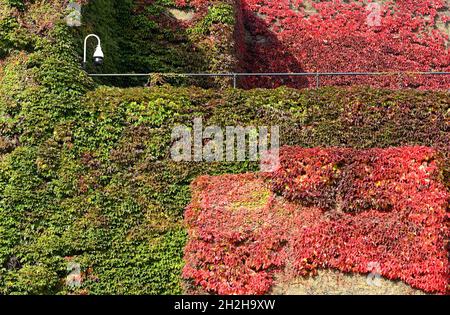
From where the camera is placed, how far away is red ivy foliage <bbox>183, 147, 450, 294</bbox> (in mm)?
12344

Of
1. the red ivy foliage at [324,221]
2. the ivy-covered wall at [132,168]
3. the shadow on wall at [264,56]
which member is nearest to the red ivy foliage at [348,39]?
the shadow on wall at [264,56]

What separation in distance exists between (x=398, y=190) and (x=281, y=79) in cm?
763

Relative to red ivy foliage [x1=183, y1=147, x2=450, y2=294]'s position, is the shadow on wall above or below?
above

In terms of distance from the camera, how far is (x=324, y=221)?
42.1 feet

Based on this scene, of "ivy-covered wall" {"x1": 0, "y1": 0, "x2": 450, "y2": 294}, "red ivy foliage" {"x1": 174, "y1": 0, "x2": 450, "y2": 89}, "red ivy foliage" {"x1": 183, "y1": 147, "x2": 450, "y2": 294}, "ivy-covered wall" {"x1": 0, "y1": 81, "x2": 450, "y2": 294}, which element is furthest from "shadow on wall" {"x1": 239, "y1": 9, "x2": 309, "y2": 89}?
"red ivy foliage" {"x1": 183, "y1": 147, "x2": 450, "y2": 294}

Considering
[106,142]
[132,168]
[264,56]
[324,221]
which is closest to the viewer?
[324,221]

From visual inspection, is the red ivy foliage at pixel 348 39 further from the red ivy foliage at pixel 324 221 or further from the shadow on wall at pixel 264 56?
the red ivy foliage at pixel 324 221

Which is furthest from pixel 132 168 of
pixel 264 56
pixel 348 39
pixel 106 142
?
pixel 348 39

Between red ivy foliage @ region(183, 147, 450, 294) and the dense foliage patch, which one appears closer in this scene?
red ivy foliage @ region(183, 147, 450, 294)

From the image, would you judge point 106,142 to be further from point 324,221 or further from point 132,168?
point 324,221

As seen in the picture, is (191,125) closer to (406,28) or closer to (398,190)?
(398,190)

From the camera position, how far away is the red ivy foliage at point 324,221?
40.5 feet

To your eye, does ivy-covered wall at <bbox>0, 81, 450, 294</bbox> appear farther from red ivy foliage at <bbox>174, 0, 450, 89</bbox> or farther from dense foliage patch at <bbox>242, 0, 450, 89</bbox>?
dense foliage patch at <bbox>242, 0, 450, 89</bbox>
